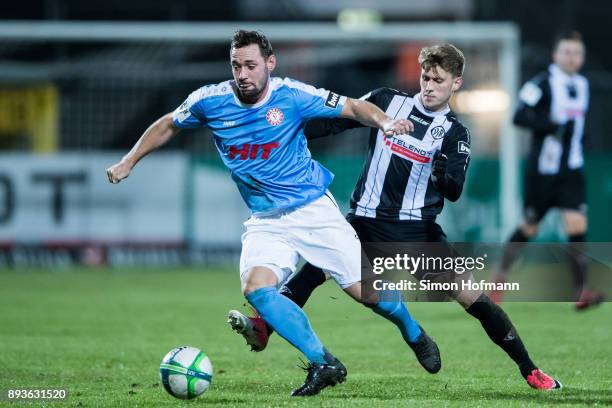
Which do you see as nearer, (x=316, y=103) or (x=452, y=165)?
(x=316, y=103)

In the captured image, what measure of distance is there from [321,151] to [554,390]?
15.0m

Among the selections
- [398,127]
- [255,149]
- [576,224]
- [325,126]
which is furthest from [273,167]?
[576,224]

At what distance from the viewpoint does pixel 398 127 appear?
6172mm

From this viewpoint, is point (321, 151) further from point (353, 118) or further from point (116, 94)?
point (353, 118)

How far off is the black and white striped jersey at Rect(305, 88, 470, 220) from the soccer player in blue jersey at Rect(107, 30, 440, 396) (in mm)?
339

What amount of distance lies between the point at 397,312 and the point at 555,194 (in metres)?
5.21

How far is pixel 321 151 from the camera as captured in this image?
21391mm

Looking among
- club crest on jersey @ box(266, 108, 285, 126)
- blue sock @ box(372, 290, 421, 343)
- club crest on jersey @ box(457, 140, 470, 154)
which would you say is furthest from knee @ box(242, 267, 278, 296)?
club crest on jersey @ box(457, 140, 470, 154)

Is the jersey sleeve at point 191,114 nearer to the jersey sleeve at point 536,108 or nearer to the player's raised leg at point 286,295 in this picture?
the player's raised leg at point 286,295

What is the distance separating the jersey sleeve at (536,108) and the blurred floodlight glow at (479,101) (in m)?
8.14

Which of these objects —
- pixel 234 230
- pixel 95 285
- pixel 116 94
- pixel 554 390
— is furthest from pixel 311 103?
pixel 116 94

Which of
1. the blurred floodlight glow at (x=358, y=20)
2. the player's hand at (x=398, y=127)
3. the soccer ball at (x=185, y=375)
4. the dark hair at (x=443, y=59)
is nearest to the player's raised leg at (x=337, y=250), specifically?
the player's hand at (x=398, y=127)

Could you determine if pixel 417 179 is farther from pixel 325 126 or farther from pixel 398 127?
pixel 398 127

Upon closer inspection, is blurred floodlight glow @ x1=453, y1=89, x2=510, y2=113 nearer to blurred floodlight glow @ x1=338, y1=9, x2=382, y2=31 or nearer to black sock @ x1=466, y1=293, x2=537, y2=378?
blurred floodlight glow @ x1=338, y1=9, x2=382, y2=31
